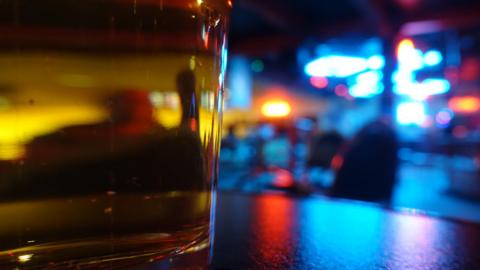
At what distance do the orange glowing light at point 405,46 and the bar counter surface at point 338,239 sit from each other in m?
4.41

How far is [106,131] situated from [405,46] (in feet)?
16.8

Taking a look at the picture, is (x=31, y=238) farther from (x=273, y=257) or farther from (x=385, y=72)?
(x=385, y=72)

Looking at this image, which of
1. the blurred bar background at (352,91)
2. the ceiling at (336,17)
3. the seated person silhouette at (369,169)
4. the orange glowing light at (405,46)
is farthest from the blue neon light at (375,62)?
the seated person silhouette at (369,169)

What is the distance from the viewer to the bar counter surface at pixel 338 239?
21cm

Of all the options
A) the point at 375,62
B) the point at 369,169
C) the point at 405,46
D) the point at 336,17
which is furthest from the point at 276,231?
the point at 375,62

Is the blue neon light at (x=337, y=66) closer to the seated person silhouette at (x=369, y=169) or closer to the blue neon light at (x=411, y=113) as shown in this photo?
the blue neon light at (x=411, y=113)

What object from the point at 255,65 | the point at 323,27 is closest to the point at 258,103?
the point at 255,65

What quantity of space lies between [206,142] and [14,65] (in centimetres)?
8

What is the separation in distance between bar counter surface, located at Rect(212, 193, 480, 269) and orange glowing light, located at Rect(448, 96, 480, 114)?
26.1 ft

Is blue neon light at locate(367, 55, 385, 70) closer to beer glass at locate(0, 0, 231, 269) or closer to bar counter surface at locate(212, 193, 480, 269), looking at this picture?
bar counter surface at locate(212, 193, 480, 269)

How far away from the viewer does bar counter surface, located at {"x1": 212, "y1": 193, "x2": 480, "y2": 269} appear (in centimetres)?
21

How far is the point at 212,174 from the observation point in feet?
0.61

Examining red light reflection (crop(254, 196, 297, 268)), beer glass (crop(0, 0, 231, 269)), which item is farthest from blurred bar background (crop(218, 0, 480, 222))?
beer glass (crop(0, 0, 231, 269))

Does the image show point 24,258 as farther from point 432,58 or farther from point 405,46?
point 432,58
